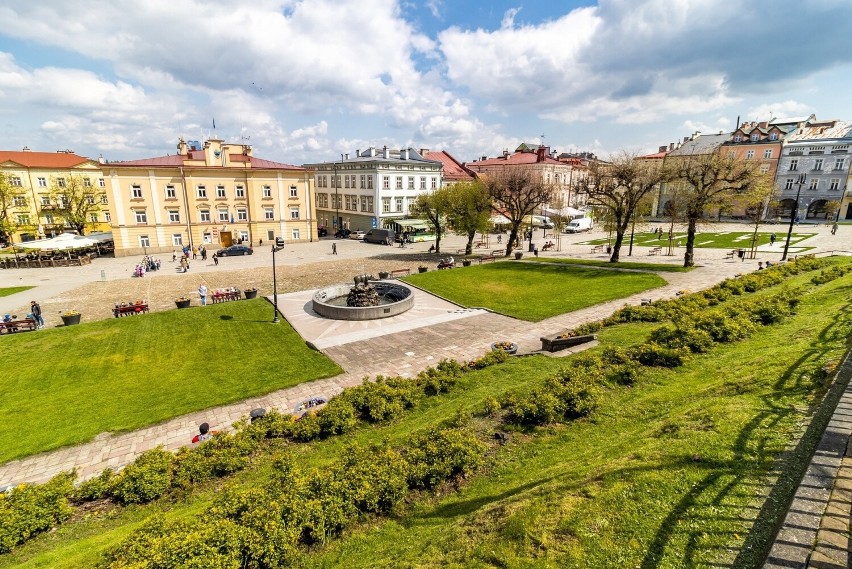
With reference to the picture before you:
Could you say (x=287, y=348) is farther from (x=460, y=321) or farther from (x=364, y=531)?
(x=364, y=531)

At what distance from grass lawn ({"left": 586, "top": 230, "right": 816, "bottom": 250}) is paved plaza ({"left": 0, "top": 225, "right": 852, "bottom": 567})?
252 centimetres

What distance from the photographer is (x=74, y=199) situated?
52.1 metres

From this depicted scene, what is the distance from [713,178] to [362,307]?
26.2 m

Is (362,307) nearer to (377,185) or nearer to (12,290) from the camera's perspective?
(12,290)

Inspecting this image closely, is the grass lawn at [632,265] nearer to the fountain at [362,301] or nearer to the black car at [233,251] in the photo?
the fountain at [362,301]

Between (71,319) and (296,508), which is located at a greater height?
(296,508)

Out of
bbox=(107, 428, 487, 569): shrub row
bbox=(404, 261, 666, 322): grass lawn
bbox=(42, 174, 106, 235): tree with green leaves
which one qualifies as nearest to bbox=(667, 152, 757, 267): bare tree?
bbox=(404, 261, 666, 322): grass lawn

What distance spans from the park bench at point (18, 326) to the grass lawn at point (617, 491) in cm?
1988

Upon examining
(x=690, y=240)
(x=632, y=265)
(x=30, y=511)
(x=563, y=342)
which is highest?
(x=690, y=240)

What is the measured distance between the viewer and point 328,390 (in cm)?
1462

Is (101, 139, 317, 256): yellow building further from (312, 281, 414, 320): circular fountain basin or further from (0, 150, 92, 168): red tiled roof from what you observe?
(312, 281, 414, 320): circular fountain basin

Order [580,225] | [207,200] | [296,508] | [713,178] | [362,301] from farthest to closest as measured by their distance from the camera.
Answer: [580,225] → [207,200] → [713,178] → [362,301] → [296,508]

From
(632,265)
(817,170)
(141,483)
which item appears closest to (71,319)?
(141,483)

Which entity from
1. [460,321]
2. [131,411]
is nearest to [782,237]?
[460,321]
